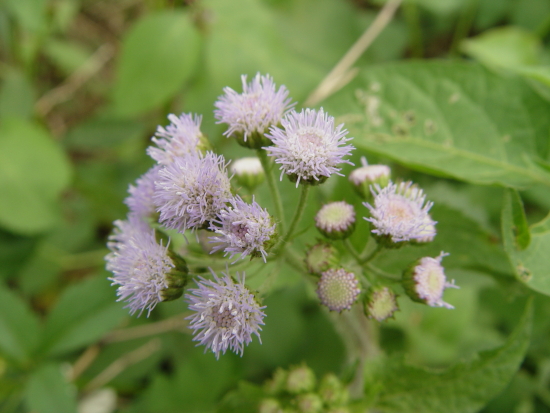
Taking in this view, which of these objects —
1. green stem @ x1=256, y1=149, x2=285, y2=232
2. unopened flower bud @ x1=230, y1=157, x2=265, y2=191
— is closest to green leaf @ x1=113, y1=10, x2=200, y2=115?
unopened flower bud @ x1=230, y1=157, x2=265, y2=191

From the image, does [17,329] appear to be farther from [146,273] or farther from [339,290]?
[339,290]

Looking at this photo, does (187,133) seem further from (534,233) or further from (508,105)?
(508,105)

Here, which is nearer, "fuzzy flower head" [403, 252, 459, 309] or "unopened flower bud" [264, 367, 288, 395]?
"fuzzy flower head" [403, 252, 459, 309]

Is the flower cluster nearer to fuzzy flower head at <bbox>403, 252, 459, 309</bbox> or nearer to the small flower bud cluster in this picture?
fuzzy flower head at <bbox>403, 252, 459, 309</bbox>

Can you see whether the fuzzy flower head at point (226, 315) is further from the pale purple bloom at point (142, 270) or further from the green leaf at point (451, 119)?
the green leaf at point (451, 119)

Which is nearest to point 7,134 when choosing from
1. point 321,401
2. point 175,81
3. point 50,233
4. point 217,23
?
point 50,233

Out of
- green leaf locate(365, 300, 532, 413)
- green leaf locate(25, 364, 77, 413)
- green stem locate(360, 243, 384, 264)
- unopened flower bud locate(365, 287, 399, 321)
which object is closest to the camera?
unopened flower bud locate(365, 287, 399, 321)

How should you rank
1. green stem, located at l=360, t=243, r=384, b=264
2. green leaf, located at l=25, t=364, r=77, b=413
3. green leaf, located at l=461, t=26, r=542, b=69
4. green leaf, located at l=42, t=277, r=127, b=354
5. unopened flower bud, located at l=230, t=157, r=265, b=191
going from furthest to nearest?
green leaf, located at l=461, t=26, r=542, b=69 → green leaf, located at l=42, t=277, r=127, b=354 → green leaf, located at l=25, t=364, r=77, b=413 → unopened flower bud, located at l=230, t=157, r=265, b=191 → green stem, located at l=360, t=243, r=384, b=264
